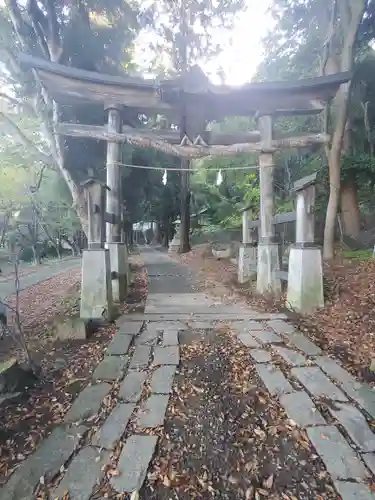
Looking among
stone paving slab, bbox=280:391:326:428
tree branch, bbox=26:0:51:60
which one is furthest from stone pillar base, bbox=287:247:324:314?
tree branch, bbox=26:0:51:60

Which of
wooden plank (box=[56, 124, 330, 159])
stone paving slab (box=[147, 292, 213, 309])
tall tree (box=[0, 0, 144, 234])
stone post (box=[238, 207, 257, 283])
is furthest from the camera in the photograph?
stone post (box=[238, 207, 257, 283])

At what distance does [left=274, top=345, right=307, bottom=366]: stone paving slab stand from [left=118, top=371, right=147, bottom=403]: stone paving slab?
143cm

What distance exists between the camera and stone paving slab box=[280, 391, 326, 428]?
2055 millimetres

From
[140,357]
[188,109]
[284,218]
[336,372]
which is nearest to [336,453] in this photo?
[336,372]

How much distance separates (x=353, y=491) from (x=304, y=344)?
183 centimetres

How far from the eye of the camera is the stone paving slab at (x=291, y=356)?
9.43ft

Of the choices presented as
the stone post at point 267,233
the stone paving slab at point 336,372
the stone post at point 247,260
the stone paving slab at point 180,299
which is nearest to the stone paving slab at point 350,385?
the stone paving slab at point 336,372

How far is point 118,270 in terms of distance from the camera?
5254 millimetres

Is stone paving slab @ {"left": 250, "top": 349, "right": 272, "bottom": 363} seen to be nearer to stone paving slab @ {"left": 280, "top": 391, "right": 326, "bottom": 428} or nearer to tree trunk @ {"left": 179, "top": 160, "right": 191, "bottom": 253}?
stone paving slab @ {"left": 280, "top": 391, "right": 326, "bottom": 428}

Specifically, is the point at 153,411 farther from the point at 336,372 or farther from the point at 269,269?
A: the point at 269,269

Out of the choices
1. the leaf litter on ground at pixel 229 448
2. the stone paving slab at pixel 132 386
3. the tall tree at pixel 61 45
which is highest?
the tall tree at pixel 61 45

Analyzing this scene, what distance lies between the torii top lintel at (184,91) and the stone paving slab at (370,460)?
5680 millimetres

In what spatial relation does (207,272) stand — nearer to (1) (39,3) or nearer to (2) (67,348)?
(2) (67,348)

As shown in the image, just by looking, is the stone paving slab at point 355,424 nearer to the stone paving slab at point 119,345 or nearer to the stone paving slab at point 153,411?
the stone paving slab at point 153,411
